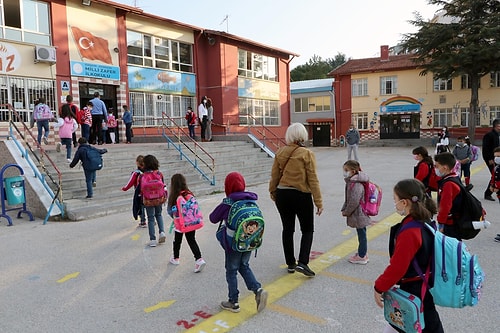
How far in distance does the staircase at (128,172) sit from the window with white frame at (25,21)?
6.07 m

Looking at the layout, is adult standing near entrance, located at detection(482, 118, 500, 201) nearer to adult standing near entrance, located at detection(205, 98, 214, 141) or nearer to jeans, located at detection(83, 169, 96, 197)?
jeans, located at detection(83, 169, 96, 197)

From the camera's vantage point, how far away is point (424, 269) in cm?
231

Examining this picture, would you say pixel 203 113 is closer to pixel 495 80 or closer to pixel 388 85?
pixel 388 85

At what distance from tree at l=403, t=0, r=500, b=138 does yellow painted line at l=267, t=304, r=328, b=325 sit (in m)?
27.9

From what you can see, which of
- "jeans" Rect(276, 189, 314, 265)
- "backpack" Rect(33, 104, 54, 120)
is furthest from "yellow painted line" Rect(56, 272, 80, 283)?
"backpack" Rect(33, 104, 54, 120)

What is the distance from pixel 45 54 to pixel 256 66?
1320 cm

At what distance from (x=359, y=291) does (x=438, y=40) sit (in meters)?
29.4

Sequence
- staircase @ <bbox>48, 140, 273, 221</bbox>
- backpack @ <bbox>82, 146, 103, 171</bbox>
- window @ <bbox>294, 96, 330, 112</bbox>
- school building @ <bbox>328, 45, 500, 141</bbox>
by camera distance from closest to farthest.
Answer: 1. staircase @ <bbox>48, 140, 273, 221</bbox>
2. backpack @ <bbox>82, 146, 103, 171</bbox>
3. school building @ <bbox>328, 45, 500, 141</bbox>
4. window @ <bbox>294, 96, 330, 112</bbox>

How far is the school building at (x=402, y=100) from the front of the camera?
3166cm

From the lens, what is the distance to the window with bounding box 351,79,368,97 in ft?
116

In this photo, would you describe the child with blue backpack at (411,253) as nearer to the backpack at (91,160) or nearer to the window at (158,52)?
the backpack at (91,160)

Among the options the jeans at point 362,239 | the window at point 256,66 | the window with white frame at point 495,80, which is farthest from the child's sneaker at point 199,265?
the window with white frame at point 495,80

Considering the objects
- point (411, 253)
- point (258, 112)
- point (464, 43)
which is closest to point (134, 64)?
point (258, 112)

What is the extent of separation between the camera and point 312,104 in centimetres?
3928
